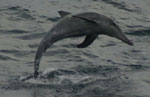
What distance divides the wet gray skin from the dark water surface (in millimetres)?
925

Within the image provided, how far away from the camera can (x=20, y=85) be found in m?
11.4

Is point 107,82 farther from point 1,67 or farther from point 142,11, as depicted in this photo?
point 142,11

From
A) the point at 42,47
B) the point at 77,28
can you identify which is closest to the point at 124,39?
the point at 77,28

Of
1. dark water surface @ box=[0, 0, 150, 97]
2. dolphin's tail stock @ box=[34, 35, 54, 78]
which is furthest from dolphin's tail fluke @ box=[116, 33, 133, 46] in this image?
dolphin's tail stock @ box=[34, 35, 54, 78]

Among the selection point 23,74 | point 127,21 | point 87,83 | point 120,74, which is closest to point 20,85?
point 23,74

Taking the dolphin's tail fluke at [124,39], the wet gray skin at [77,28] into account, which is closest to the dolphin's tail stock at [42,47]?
the wet gray skin at [77,28]

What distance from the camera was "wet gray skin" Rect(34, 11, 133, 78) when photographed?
10.9 m

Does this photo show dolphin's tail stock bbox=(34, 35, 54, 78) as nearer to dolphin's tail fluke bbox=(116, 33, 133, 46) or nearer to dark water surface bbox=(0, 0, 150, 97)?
dark water surface bbox=(0, 0, 150, 97)

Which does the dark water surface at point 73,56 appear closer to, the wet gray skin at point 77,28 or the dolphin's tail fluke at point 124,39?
the wet gray skin at point 77,28

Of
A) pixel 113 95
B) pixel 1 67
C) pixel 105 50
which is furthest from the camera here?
pixel 105 50

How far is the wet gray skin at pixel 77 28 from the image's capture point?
10.9 meters

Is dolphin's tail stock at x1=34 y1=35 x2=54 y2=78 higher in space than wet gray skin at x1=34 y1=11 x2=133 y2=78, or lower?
lower

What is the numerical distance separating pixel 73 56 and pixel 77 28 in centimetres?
266

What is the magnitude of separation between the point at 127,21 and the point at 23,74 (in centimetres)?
619
